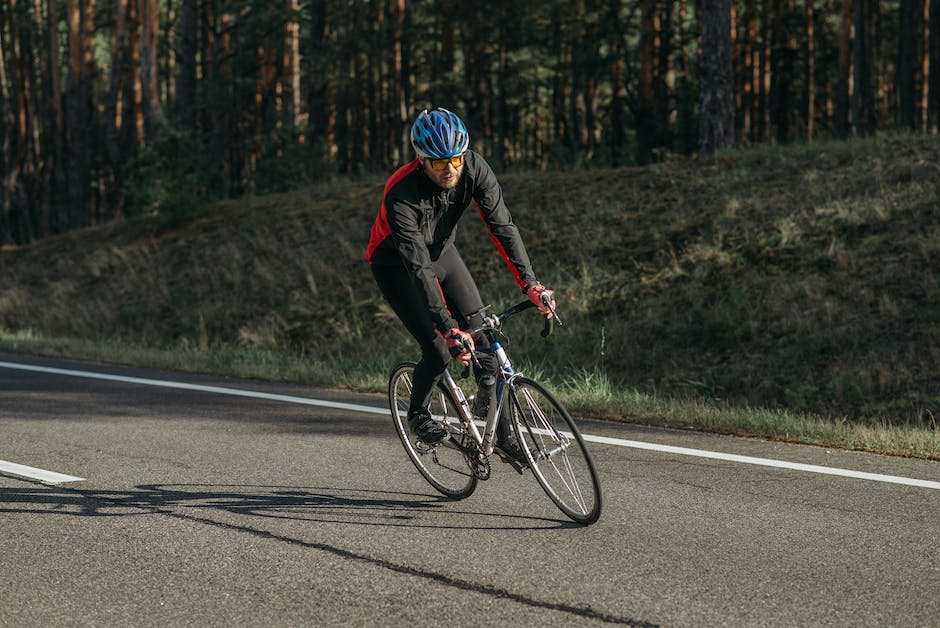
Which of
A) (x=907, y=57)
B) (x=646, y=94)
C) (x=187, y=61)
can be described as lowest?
(x=646, y=94)

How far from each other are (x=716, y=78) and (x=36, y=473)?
14.2 meters

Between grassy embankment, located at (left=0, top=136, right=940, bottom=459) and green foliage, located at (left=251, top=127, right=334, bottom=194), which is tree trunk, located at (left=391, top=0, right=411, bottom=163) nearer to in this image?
green foliage, located at (left=251, top=127, right=334, bottom=194)

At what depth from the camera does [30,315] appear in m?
20.6

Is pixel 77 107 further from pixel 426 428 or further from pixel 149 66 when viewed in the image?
pixel 426 428

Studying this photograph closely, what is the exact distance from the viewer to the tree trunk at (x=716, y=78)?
17750mm

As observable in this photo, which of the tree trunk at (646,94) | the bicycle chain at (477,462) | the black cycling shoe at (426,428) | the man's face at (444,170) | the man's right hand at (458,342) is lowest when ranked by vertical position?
the bicycle chain at (477,462)

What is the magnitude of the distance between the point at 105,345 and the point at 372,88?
32419 mm

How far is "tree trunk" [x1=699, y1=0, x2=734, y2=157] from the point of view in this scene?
699 inches

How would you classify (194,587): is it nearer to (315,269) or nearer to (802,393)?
(802,393)

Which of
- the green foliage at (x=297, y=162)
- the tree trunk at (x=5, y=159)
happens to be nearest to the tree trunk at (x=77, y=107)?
the tree trunk at (x=5, y=159)

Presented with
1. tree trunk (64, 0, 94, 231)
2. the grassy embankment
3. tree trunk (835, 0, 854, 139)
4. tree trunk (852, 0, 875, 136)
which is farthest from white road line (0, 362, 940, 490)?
tree trunk (835, 0, 854, 139)


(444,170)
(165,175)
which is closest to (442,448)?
(444,170)

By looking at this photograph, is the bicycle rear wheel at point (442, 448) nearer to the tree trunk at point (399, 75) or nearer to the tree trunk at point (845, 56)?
the tree trunk at point (845, 56)

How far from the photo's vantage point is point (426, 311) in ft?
19.0
